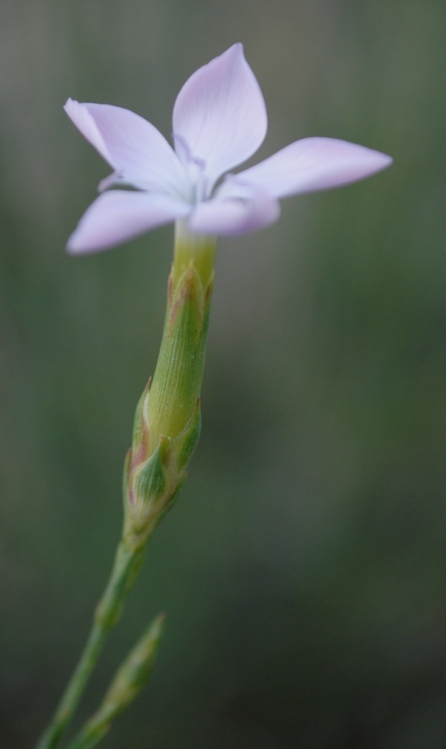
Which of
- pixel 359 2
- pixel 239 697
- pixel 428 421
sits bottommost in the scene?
pixel 239 697

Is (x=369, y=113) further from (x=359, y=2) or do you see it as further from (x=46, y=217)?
(x=46, y=217)

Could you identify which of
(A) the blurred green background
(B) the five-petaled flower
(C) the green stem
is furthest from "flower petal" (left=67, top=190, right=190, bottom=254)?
(A) the blurred green background

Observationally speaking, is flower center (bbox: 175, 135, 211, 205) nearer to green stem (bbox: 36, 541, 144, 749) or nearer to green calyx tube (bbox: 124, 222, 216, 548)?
green calyx tube (bbox: 124, 222, 216, 548)

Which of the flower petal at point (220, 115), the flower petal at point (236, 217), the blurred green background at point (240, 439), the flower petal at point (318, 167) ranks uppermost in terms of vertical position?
the flower petal at point (220, 115)

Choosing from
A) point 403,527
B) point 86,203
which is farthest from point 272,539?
point 86,203

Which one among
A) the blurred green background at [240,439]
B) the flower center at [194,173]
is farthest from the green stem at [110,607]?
the blurred green background at [240,439]

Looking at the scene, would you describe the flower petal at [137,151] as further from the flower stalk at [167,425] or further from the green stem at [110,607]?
the green stem at [110,607]
